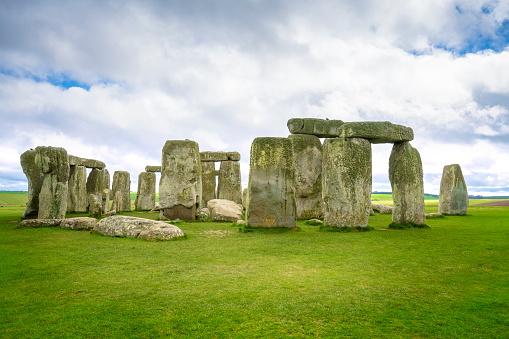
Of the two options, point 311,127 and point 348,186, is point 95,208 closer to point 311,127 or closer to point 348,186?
point 311,127

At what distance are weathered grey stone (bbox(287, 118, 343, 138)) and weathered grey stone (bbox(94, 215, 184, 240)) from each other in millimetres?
7585

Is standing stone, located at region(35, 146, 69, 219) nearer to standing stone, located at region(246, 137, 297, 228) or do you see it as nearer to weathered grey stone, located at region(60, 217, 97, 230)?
weathered grey stone, located at region(60, 217, 97, 230)

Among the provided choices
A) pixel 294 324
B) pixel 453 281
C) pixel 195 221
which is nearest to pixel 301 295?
pixel 294 324

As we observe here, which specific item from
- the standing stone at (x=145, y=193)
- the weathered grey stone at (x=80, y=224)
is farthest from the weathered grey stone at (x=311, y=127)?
the standing stone at (x=145, y=193)

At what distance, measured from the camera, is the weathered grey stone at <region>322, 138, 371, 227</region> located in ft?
30.1

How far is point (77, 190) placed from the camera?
16438mm

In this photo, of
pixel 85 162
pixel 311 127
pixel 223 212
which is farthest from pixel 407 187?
pixel 85 162

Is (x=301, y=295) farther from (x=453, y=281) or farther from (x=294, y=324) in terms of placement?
(x=453, y=281)

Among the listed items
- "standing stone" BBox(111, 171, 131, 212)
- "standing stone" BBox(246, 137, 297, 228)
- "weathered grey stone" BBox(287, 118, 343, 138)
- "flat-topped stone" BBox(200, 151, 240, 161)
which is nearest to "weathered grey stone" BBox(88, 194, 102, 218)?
"standing stone" BBox(111, 171, 131, 212)

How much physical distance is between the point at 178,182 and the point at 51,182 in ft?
13.3

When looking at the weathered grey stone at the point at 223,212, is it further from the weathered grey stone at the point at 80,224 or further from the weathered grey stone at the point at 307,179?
the weathered grey stone at the point at 80,224

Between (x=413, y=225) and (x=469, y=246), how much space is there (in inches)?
135

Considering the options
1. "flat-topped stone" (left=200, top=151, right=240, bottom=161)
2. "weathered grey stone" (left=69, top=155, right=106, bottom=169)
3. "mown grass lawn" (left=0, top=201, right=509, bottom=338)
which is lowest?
"mown grass lawn" (left=0, top=201, right=509, bottom=338)

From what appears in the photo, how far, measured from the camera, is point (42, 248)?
6.46 metres
